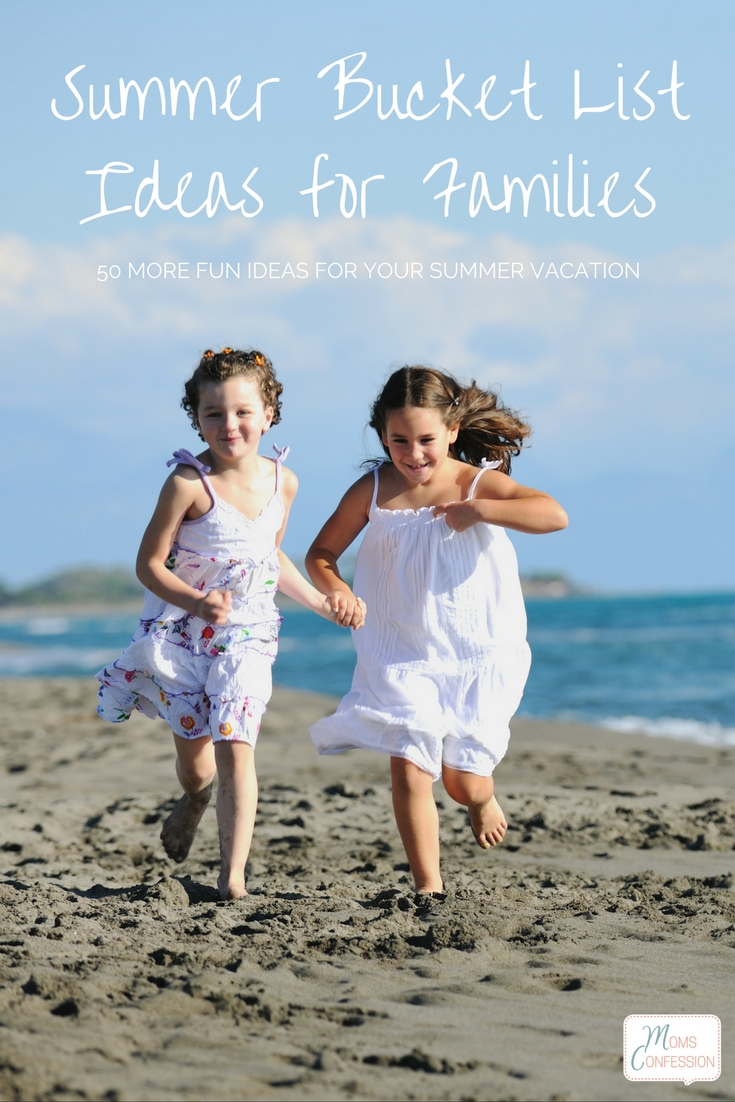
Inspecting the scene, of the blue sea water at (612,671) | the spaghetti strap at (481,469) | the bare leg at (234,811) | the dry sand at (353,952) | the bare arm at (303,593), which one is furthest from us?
the blue sea water at (612,671)

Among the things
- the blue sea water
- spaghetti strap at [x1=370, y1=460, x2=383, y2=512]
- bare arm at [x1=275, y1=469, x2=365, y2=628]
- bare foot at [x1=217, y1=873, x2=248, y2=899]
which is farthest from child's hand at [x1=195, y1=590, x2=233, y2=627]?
the blue sea water

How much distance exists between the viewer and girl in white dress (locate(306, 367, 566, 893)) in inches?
149

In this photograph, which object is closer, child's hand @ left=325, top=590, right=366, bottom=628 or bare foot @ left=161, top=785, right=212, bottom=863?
child's hand @ left=325, top=590, right=366, bottom=628

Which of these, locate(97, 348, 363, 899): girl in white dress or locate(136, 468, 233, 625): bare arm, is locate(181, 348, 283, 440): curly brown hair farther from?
locate(136, 468, 233, 625): bare arm

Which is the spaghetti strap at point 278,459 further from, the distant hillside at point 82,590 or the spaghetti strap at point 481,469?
the distant hillside at point 82,590

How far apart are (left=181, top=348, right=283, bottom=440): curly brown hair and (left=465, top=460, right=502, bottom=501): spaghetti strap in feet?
2.54

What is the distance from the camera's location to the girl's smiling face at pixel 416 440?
386cm

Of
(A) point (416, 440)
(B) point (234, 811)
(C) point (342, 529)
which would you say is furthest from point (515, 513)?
(B) point (234, 811)

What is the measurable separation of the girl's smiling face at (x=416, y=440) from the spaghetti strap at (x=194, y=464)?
0.64m

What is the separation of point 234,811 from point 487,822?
94 centimetres

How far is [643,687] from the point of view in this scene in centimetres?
1452

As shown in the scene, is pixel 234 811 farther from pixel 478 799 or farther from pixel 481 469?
pixel 481 469

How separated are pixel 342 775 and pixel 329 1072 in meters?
4.95

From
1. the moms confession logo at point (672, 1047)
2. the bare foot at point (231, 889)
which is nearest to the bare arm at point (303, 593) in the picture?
the bare foot at point (231, 889)
